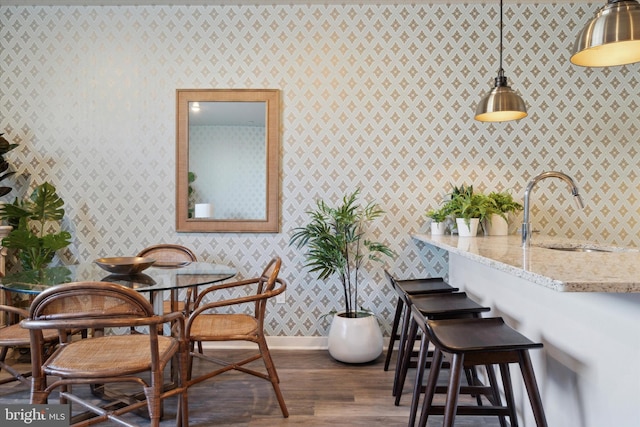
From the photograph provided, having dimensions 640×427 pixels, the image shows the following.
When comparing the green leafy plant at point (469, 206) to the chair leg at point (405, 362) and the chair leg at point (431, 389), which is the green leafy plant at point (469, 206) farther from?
the chair leg at point (431, 389)

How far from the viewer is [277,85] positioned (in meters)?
3.22

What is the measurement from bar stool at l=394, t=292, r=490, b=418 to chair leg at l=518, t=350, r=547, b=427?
387 millimetres

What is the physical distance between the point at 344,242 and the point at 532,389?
170 centimetres

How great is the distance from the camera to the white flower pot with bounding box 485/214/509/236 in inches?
113

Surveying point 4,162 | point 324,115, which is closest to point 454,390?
point 324,115

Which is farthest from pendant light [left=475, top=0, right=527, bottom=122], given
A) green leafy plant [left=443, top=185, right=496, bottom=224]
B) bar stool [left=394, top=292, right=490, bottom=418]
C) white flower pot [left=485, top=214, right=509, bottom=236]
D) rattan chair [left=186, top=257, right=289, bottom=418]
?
rattan chair [left=186, top=257, right=289, bottom=418]

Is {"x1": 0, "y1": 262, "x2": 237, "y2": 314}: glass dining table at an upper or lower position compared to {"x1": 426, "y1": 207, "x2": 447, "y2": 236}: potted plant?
lower

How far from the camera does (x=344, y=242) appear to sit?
2.95 m

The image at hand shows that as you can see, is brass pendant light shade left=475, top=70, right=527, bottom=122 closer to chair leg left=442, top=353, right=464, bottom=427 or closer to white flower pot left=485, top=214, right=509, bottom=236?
white flower pot left=485, top=214, right=509, bottom=236

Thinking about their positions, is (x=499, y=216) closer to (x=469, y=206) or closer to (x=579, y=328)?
(x=469, y=206)

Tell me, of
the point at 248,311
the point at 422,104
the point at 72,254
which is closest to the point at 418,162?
the point at 422,104

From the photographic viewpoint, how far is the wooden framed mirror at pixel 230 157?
3.19 metres

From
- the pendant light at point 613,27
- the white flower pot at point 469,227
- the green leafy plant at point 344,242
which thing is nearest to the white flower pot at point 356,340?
the green leafy plant at point 344,242

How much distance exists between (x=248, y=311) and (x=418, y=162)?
1.83 metres
